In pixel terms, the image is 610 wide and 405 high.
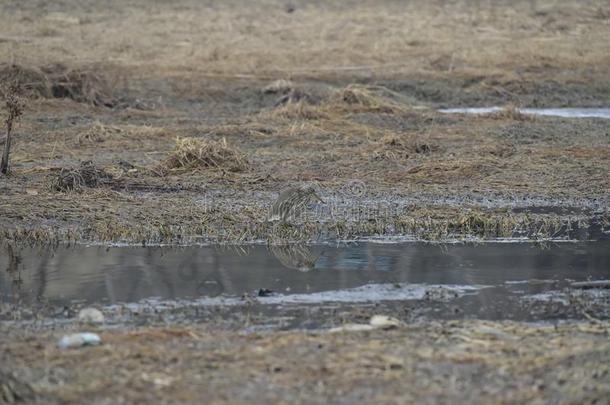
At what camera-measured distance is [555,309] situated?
29.5 ft

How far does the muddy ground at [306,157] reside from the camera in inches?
271

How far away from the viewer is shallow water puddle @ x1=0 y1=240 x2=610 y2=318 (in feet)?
30.7

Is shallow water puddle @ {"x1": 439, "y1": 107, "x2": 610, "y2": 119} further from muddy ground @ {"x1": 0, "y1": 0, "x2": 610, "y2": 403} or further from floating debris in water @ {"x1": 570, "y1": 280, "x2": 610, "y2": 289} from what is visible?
floating debris in water @ {"x1": 570, "y1": 280, "x2": 610, "y2": 289}

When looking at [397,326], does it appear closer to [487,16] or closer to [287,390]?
[287,390]

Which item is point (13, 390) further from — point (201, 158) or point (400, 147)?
point (400, 147)

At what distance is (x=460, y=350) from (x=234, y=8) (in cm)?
2636

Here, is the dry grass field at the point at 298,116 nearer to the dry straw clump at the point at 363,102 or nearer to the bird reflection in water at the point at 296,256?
the dry straw clump at the point at 363,102

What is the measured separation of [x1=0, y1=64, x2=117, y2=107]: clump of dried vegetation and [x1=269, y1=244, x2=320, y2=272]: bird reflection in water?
9982 mm

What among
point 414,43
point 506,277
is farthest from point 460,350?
point 414,43

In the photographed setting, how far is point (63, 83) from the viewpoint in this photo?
2077 centimetres

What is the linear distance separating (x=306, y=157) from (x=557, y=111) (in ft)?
25.8

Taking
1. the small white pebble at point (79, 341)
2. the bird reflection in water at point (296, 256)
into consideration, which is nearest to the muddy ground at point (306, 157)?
the small white pebble at point (79, 341)

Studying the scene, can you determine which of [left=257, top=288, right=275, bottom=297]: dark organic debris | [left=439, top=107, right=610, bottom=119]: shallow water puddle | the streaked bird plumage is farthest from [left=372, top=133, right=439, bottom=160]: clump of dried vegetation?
[left=257, top=288, right=275, bottom=297]: dark organic debris

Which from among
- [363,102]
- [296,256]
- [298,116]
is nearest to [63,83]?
[298,116]
